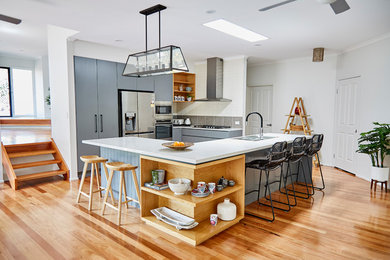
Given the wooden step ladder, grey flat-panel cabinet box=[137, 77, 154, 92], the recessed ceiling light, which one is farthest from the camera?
the wooden step ladder

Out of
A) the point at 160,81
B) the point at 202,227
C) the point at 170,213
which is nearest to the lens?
the point at 202,227

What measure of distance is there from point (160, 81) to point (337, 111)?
4.20 metres

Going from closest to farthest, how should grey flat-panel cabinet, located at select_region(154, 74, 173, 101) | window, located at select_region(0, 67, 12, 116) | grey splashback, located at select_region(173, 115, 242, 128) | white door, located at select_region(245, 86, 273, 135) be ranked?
grey flat-panel cabinet, located at select_region(154, 74, 173, 101)
grey splashback, located at select_region(173, 115, 242, 128)
white door, located at select_region(245, 86, 273, 135)
window, located at select_region(0, 67, 12, 116)

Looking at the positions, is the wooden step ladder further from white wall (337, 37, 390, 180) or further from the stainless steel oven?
the stainless steel oven

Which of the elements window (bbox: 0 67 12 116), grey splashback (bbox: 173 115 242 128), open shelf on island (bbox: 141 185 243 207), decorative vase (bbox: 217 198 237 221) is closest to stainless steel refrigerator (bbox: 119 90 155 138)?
grey splashback (bbox: 173 115 242 128)

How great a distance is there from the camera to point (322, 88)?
6.07 metres

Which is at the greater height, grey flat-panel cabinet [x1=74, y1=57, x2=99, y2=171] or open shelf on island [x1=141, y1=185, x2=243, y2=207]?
grey flat-panel cabinet [x1=74, y1=57, x2=99, y2=171]

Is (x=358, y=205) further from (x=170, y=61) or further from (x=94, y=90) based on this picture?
(x=94, y=90)

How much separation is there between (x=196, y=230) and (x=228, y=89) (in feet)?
14.7

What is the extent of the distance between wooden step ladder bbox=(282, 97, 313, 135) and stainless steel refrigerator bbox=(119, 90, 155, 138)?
3.27 meters

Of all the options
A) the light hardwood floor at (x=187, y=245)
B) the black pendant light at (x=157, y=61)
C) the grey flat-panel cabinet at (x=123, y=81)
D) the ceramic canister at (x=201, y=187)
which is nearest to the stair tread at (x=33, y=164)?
the light hardwood floor at (x=187, y=245)

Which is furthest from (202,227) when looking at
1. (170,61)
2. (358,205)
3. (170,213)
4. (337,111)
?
(337,111)

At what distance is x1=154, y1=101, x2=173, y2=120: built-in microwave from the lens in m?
6.31

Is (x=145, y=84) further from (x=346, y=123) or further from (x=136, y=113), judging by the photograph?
(x=346, y=123)
